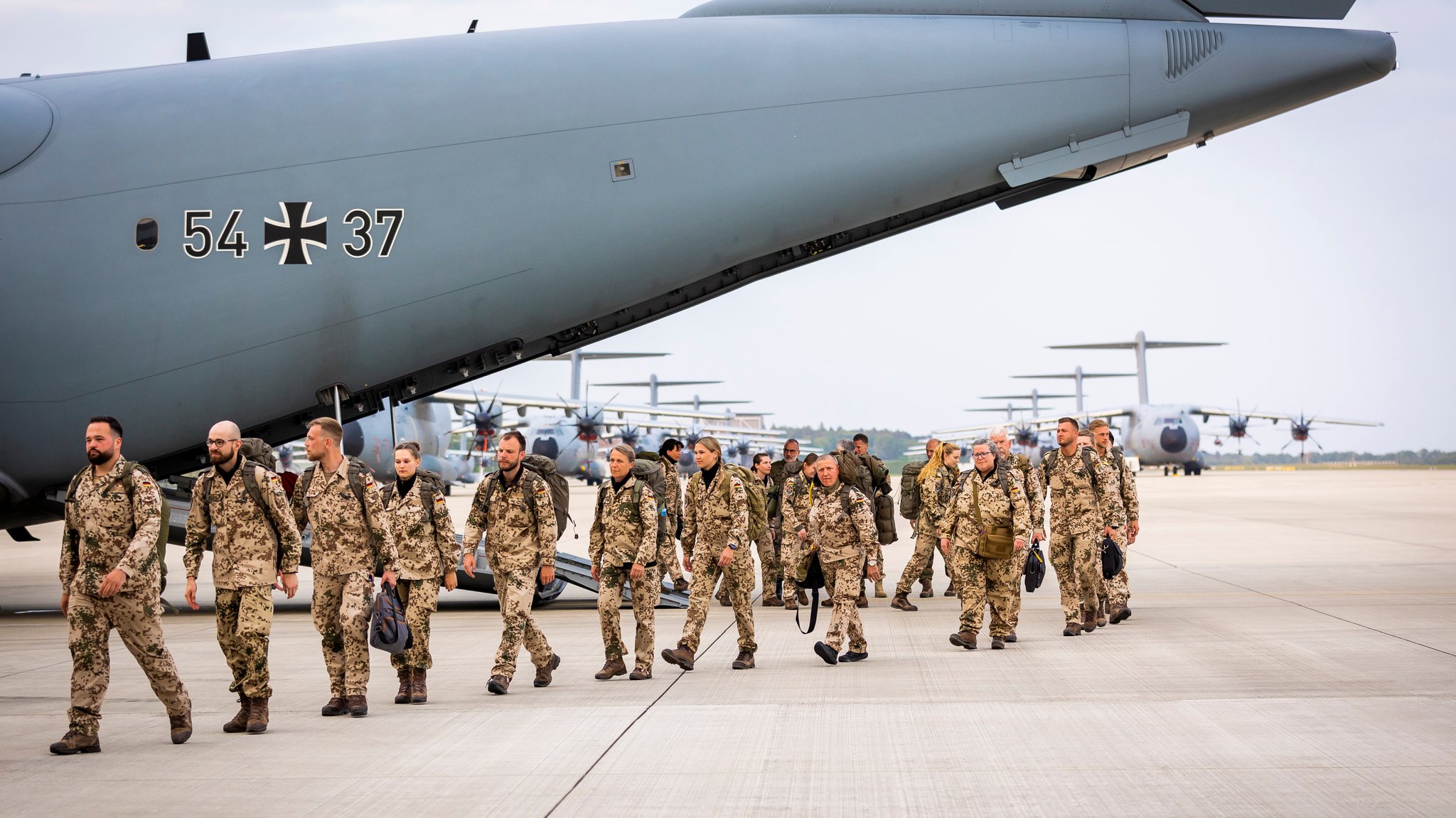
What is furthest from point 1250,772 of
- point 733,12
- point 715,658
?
point 733,12

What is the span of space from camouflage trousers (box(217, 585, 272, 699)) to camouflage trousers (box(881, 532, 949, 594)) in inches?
293

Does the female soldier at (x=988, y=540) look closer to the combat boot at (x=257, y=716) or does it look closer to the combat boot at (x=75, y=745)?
the combat boot at (x=257, y=716)

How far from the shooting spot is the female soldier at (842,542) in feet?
30.7

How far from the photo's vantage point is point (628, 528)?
8672 mm

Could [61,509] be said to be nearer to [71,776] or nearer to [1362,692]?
[71,776]

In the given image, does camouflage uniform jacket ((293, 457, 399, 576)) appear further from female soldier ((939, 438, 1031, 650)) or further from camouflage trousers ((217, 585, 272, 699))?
female soldier ((939, 438, 1031, 650))

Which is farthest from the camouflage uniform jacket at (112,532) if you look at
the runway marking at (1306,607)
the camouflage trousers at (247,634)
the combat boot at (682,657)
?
the runway marking at (1306,607)

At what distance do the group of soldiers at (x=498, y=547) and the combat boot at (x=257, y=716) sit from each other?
14mm

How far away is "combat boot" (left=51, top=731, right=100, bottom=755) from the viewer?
6.28 m

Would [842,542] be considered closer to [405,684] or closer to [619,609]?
[619,609]

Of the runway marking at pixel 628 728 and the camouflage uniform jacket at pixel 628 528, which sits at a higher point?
the camouflage uniform jacket at pixel 628 528

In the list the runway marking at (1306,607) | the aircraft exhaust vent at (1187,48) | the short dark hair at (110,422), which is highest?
the aircraft exhaust vent at (1187,48)

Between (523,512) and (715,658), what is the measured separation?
2.10 metres

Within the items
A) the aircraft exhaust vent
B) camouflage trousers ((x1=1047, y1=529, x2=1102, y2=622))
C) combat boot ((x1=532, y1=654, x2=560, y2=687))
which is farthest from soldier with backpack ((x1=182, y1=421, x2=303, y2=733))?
the aircraft exhaust vent
